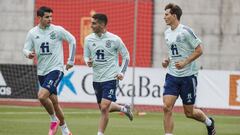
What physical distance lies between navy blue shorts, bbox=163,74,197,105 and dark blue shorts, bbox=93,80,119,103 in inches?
41.3

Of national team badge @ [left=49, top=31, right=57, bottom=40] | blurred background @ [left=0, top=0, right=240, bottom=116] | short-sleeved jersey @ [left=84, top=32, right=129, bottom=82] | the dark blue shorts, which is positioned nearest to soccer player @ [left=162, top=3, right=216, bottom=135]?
the dark blue shorts

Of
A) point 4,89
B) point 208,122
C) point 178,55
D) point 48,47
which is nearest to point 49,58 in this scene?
point 48,47

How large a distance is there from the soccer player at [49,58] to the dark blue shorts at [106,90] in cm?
77

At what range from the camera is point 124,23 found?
34.9 meters

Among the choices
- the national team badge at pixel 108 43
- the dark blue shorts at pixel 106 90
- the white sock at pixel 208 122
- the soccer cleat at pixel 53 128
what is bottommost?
the soccer cleat at pixel 53 128

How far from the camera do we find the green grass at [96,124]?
1702cm

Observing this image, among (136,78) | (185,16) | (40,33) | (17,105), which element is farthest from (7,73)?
(40,33)

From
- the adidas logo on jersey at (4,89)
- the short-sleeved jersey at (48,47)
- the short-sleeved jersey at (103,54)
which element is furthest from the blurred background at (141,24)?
the short-sleeved jersey at (103,54)

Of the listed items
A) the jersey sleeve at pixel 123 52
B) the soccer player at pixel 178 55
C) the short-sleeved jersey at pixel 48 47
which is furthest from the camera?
the short-sleeved jersey at pixel 48 47

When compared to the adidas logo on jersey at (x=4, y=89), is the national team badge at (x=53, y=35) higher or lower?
higher

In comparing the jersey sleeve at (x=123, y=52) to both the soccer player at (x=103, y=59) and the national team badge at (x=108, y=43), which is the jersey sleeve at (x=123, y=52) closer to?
the soccer player at (x=103, y=59)

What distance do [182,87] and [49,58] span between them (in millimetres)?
2700

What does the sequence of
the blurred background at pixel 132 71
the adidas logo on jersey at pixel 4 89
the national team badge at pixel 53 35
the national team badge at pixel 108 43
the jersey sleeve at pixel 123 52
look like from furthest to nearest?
1. the adidas logo on jersey at pixel 4 89
2. the blurred background at pixel 132 71
3. the national team badge at pixel 53 35
4. the jersey sleeve at pixel 123 52
5. the national team badge at pixel 108 43

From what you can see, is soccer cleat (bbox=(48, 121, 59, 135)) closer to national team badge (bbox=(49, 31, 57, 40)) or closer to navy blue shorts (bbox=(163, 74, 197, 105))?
national team badge (bbox=(49, 31, 57, 40))
